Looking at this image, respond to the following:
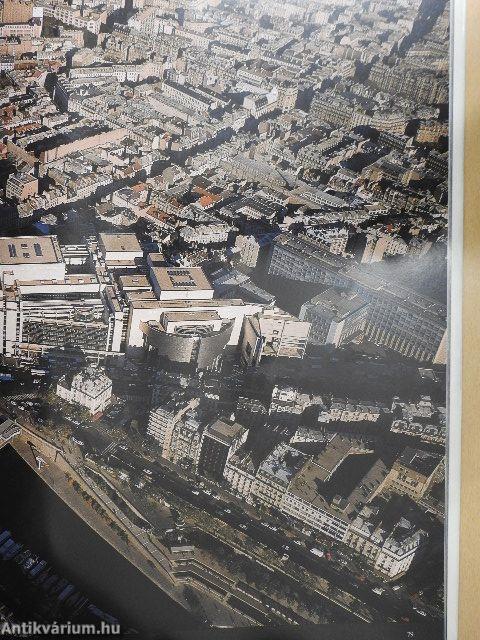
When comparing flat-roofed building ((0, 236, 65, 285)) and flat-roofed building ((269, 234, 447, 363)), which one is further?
flat-roofed building ((269, 234, 447, 363))

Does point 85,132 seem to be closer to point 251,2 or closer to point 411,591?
point 251,2

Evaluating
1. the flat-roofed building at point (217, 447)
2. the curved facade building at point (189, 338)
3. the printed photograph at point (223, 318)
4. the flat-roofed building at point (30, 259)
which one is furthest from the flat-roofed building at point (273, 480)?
the flat-roofed building at point (30, 259)

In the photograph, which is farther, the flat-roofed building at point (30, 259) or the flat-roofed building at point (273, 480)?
the flat-roofed building at point (273, 480)

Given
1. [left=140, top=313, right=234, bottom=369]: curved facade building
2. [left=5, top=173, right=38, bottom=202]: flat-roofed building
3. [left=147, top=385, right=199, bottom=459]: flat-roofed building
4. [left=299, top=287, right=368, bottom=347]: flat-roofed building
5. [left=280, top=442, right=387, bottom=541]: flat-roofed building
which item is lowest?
[left=280, top=442, right=387, bottom=541]: flat-roofed building

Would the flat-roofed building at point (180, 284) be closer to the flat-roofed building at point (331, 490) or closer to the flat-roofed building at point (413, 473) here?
the flat-roofed building at point (331, 490)

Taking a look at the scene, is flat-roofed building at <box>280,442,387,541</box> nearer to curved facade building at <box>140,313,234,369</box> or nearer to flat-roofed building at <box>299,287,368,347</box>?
flat-roofed building at <box>299,287,368,347</box>

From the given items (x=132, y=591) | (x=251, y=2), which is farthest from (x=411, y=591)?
(x=251, y=2)

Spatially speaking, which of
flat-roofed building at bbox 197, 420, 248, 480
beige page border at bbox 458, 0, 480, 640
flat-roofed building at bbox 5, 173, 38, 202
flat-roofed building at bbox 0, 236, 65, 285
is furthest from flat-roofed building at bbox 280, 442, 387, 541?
flat-roofed building at bbox 5, 173, 38, 202

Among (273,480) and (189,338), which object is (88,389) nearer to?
(189,338)
